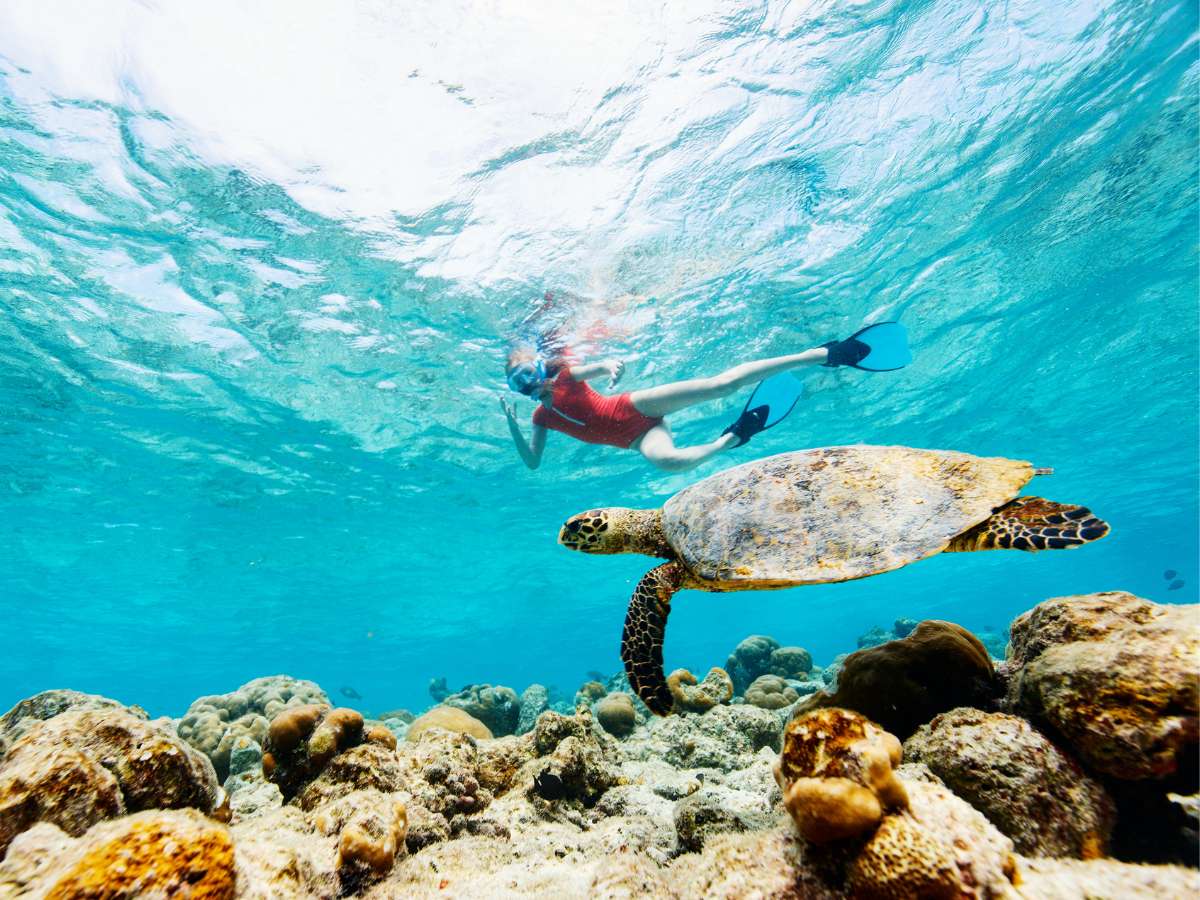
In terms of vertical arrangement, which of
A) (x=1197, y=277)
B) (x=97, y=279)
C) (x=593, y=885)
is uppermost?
(x=97, y=279)

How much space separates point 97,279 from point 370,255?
17.2ft

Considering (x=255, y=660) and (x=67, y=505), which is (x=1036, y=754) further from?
(x=255, y=660)

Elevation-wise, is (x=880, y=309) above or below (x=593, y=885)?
above

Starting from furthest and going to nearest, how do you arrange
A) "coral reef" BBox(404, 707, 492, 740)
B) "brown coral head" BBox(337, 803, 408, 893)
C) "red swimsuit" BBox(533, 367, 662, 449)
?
1. "red swimsuit" BBox(533, 367, 662, 449)
2. "coral reef" BBox(404, 707, 492, 740)
3. "brown coral head" BBox(337, 803, 408, 893)

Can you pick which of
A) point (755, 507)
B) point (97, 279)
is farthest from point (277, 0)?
point (755, 507)

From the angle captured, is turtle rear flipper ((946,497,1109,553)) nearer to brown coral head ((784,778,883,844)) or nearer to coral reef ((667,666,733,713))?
brown coral head ((784,778,883,844))

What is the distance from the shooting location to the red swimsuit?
355 inches

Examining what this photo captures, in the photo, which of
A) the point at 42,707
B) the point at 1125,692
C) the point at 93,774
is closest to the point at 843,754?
the point at 1125,692

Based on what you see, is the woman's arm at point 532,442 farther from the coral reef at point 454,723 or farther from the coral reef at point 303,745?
the coral reef at point 303,745

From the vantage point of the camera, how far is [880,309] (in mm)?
13844

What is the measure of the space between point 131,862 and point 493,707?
7739 mm

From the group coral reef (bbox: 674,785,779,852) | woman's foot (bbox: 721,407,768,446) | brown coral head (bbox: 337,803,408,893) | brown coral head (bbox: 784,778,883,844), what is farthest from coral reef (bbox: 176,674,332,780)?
woman's foot (bbox: 721,407,768,446)

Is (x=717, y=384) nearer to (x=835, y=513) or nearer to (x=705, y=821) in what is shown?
(x=835, y=513)

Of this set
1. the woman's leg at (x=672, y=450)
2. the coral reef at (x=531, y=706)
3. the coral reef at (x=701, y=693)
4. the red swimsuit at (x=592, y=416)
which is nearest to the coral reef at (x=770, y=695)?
the coral reef at (x=701, y=693)
